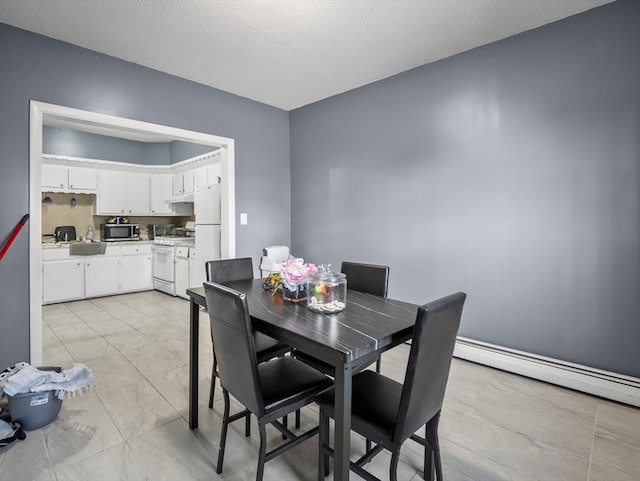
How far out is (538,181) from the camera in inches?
100

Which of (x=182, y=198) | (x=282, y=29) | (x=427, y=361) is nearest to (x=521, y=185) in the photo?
(x=427, y=361)

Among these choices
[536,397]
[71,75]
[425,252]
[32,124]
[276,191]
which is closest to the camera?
[536,397]

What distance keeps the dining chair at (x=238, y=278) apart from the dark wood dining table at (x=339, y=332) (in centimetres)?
29

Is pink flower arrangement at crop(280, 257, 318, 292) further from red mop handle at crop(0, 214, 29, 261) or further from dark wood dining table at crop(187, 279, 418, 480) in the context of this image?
red mop handle at crop(0, 214, 29, 261)

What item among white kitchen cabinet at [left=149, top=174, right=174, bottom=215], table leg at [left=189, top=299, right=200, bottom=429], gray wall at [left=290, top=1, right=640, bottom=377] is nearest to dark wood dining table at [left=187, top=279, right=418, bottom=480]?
table leg at [left=189, top=299, right=200, bottom=429]

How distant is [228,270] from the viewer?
97.3 inches

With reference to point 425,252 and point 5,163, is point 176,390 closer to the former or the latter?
point 5,163

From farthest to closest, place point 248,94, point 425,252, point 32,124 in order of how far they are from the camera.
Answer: point 248,94 < point 425,252 < point 32,124

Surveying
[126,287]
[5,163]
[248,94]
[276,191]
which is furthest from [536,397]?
[126,287]

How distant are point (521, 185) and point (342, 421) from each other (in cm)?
235

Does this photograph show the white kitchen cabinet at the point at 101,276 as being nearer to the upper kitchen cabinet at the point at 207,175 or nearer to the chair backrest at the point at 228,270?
the upper kitchen cabinet at the point at 207,175

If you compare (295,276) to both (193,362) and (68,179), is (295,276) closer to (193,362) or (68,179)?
(193,362)

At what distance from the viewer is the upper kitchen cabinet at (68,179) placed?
5.08 metres

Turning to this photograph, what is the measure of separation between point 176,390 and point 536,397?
2.54 m
